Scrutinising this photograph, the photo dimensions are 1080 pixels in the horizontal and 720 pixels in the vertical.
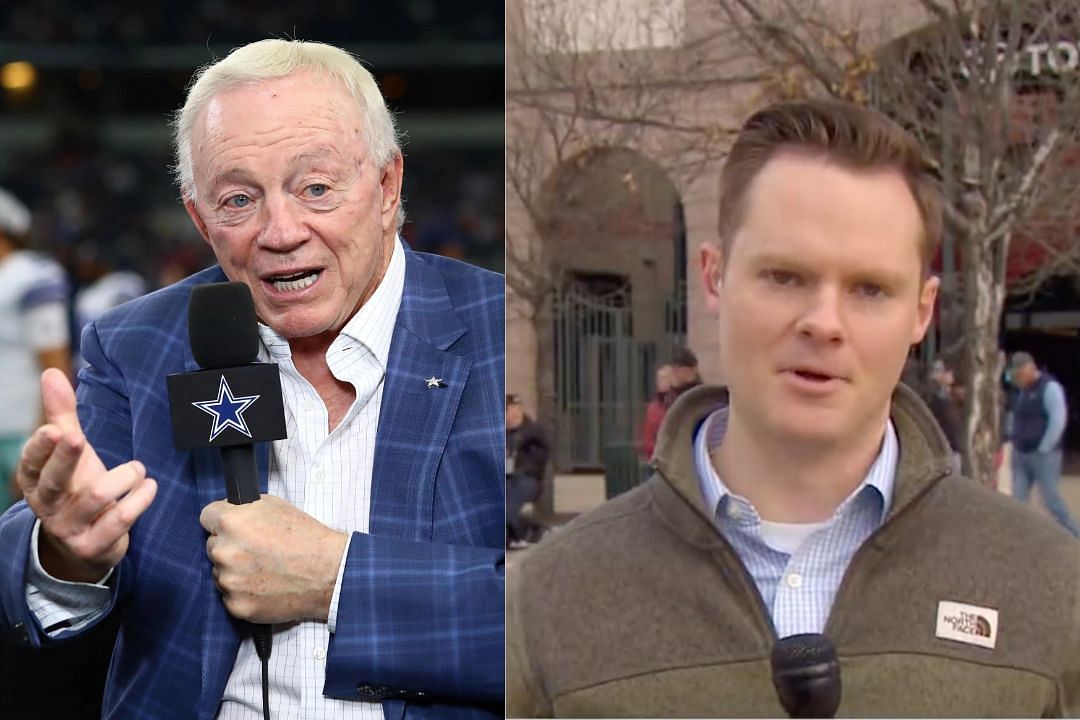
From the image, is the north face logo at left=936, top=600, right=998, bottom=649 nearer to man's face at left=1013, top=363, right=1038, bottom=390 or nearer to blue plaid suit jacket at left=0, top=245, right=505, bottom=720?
man's face at left=1013, top=363, right=1038, bottom=390

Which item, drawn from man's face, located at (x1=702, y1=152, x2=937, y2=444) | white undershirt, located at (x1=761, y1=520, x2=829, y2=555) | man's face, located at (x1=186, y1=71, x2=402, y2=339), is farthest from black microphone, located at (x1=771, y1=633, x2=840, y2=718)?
man's face, located at (x1=186, y1=71, x2=402, y2=339)

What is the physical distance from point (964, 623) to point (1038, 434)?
1.04 ft

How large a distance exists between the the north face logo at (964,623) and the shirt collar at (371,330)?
39.6 inches

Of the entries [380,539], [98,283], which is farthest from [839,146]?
[98,283]

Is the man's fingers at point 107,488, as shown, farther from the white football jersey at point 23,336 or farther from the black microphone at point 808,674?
the white football jersey at point 23,336

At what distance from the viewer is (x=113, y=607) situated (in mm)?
2096

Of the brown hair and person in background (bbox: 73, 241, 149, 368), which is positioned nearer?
the brown hair

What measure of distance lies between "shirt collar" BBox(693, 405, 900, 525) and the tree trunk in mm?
115

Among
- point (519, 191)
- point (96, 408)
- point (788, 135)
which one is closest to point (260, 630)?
point (96, 408)

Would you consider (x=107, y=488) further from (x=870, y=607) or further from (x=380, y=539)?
(x=870, y=607)

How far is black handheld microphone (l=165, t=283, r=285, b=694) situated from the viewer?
200cm

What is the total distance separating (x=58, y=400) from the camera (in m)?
1.82

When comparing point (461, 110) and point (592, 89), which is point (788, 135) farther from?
point (461, 110)

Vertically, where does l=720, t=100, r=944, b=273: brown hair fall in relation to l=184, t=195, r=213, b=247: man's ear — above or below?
above
